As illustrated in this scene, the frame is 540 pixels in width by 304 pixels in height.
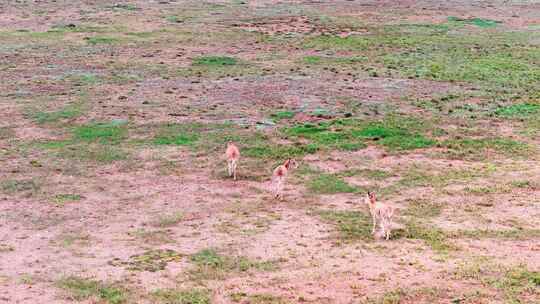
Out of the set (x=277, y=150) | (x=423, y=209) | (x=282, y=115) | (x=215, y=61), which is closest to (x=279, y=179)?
(x=423, y=209)

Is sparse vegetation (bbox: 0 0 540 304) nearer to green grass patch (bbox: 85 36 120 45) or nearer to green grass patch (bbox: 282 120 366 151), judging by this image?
green grass patch (bbox: 282 120 366 151)

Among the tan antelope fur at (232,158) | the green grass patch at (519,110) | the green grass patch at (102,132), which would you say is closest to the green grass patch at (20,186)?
the green grass patch at (102,132)

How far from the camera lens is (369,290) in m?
12.4

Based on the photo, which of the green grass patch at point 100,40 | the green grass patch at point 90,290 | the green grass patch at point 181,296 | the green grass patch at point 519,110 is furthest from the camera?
the green grass patch at point 100,40

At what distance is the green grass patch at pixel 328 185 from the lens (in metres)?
17.5

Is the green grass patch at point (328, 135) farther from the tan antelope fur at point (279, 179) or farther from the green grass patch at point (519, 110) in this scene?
the green grass patch at point (519, 110)

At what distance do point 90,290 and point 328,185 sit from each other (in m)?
6.88

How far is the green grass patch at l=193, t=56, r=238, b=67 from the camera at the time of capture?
3094 cm

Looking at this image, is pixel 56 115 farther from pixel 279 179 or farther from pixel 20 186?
pixel 279 179

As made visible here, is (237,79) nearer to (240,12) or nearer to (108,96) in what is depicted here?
(108,96)

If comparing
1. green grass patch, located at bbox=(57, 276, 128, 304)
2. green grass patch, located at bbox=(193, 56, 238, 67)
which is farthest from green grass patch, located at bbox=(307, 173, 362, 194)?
green grass patch, located at bbox=(193, 56, 238, 67)

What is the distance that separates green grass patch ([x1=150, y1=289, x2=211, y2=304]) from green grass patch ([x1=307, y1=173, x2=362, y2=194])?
5.67 m

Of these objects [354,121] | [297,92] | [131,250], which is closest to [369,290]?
[131,250]

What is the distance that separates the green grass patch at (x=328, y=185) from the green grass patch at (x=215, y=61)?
44.0 feet
